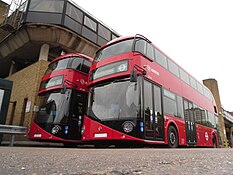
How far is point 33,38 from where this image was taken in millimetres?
12023

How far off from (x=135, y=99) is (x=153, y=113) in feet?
2.92

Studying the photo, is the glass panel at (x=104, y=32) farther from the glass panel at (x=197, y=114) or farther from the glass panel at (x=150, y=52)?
the glass panel at (x=197, y=114)

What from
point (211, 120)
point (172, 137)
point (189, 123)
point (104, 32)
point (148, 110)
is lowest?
point (172, 137)

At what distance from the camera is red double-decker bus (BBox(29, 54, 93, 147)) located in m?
7.40

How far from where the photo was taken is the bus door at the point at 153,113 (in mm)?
5613

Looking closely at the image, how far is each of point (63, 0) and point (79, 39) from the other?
2866 millimetres

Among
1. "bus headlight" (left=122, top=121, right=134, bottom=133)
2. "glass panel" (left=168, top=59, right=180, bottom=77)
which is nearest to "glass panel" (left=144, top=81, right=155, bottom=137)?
"bus headlight" (left=122, top=121, right=134, bottom=133)

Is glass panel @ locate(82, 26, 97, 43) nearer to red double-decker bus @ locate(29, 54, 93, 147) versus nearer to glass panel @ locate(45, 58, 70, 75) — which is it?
glass panel @ locate(45, 58, 70, 75)

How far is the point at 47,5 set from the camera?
12.5m

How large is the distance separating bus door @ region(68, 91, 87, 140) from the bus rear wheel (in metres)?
3.68

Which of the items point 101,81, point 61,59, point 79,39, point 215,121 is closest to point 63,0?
point 79,39

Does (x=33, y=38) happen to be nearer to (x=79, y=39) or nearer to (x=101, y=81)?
(x=79, y=39)

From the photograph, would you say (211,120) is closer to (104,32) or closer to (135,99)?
(135,99)

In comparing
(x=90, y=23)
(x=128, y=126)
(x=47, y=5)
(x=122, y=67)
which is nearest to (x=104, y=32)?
(x=90, y=23)
